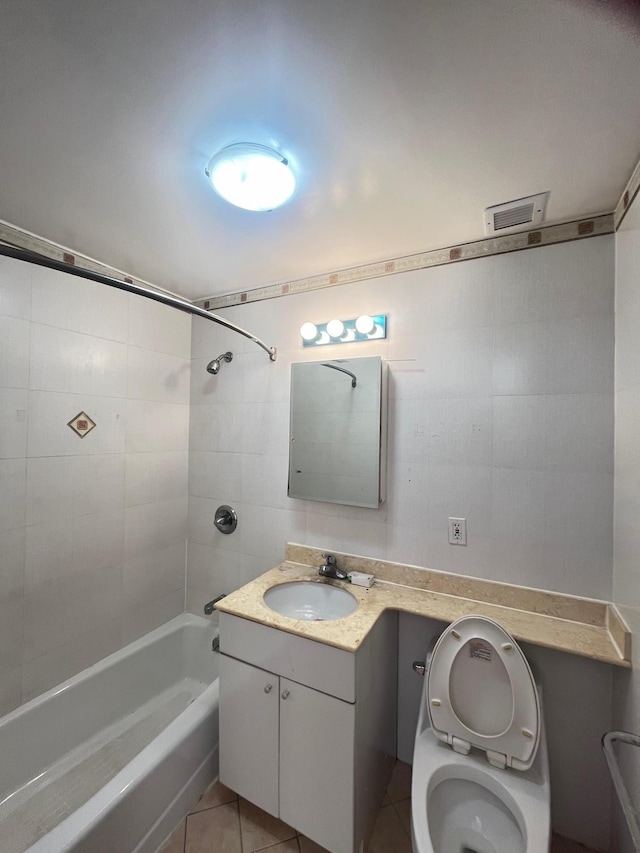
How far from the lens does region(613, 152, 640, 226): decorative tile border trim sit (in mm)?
1018

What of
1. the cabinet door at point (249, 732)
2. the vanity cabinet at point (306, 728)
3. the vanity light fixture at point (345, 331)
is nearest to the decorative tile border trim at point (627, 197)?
the vanity light fixture at point (345, 331)

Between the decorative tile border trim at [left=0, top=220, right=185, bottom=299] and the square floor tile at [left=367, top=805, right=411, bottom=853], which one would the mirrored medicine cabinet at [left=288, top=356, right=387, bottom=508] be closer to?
the decorative tile border trim at [left=0, top=220, right=185, bottom=299]

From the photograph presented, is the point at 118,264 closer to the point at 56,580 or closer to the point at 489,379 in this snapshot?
the point at 56,580

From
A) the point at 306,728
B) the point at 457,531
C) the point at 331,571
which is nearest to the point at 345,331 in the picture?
the point at 457,531

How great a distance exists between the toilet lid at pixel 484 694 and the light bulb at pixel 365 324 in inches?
49.5

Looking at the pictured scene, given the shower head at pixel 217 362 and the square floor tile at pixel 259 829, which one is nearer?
the square floor tile at pixel 259 829

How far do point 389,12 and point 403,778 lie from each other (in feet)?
8.43

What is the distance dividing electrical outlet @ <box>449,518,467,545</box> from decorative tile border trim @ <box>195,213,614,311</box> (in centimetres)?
117

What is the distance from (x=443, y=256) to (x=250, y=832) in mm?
2500

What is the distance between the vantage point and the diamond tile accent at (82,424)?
1.61 metres

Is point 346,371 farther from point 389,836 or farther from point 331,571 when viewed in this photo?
A: point 389,836

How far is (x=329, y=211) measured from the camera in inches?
49.8

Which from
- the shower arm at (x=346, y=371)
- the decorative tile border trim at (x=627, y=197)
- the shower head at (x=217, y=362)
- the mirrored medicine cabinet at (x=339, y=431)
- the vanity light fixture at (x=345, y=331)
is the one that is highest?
the decorative tile border trim at (x=627, y=197)

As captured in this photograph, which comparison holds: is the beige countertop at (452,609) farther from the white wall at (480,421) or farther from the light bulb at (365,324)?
the light bulb at (365,324)
